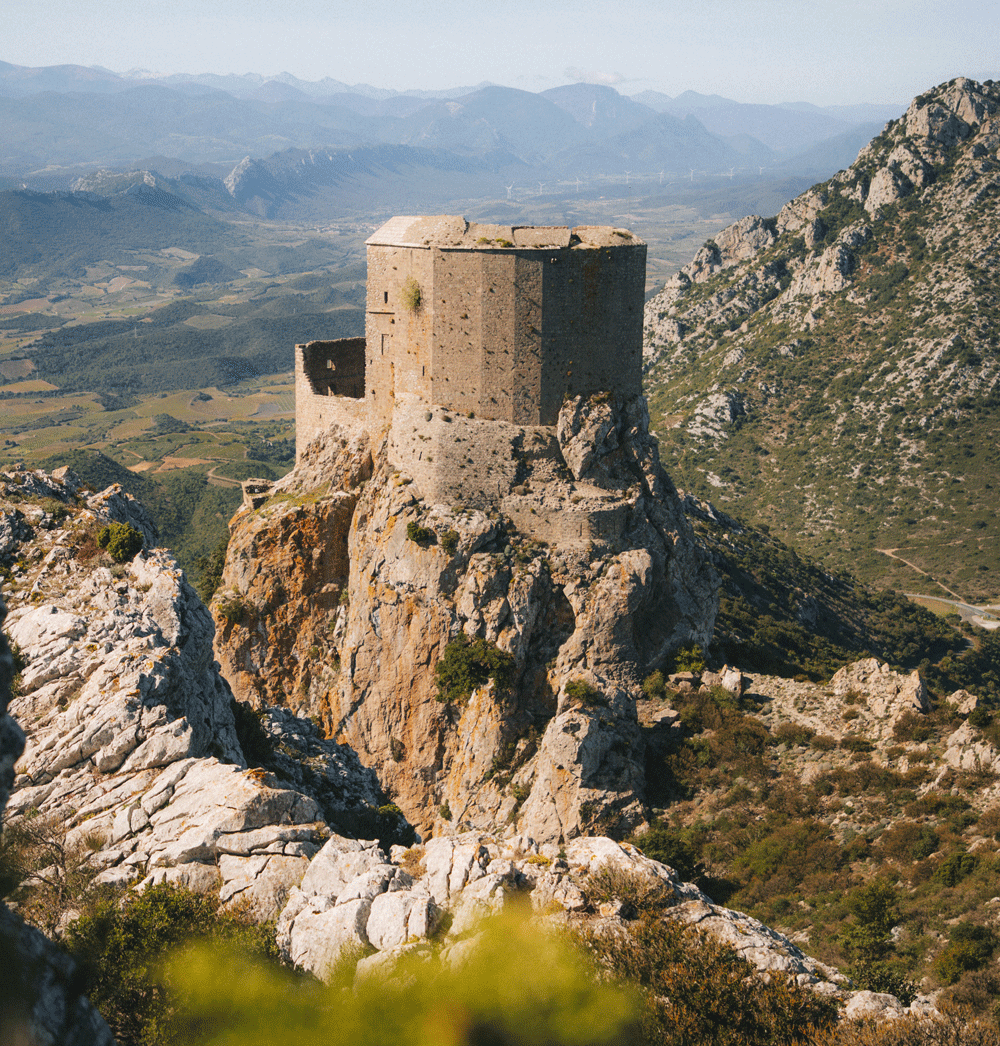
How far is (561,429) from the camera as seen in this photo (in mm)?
31672

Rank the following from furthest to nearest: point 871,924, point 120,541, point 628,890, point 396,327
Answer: point 396,327 → point 120,541 → point 871,924 → point 628,890

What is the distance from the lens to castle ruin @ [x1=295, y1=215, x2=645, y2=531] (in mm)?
30516

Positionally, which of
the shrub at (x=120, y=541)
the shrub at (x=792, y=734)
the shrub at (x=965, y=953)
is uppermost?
the shrub at (x=120, y=541)

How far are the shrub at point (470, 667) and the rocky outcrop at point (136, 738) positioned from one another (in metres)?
9.12

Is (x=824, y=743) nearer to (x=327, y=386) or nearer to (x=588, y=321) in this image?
(x=588, y=321)

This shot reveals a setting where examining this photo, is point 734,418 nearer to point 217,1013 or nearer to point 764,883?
point 764,883

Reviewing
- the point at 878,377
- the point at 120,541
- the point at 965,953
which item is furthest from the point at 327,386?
the point at 878,377

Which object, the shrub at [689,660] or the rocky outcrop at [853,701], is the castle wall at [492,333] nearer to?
the shrub at [689,660]

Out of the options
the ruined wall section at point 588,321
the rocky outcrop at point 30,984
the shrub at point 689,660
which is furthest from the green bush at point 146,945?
the shrub at point 689,660

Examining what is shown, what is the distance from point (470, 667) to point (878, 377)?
78.0 metres

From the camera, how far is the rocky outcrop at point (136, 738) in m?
15.3

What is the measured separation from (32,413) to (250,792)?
200 metres

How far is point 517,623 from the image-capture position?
102ft

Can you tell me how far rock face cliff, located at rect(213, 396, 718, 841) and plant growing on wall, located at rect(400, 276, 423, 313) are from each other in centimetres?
444
